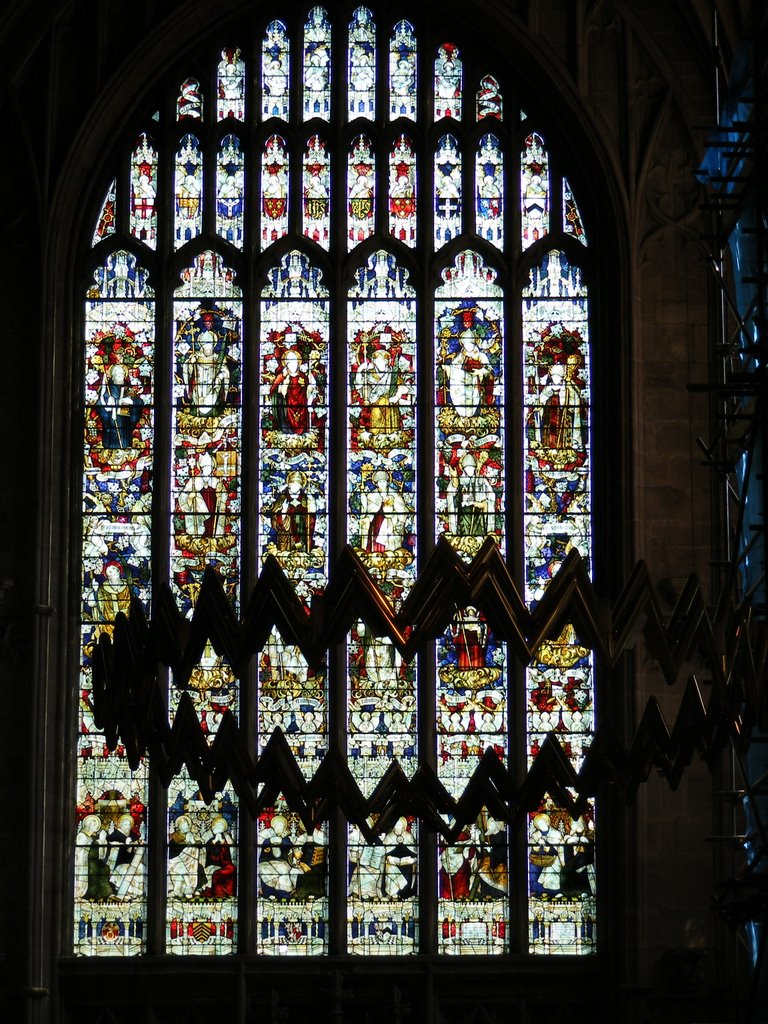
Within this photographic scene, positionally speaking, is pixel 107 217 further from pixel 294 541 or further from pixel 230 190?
pixel 294 541

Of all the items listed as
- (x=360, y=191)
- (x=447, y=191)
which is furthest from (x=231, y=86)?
(x=447, y=191)

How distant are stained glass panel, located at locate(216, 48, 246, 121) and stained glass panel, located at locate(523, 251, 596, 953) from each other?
3.02 metres

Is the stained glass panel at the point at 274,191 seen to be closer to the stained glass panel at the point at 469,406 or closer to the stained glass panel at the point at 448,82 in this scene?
the stained glass panel at the point at 448,82

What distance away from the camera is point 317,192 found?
20312 mm

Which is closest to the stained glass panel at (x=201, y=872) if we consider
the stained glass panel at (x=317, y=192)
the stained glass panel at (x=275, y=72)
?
the stained glass panel at (x=317, y=192)

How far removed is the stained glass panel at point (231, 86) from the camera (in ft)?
67.2

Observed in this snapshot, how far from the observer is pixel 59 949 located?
18500mm

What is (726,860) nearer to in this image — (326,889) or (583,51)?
(326,889)

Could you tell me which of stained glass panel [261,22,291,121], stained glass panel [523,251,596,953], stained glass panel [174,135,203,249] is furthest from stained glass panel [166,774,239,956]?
stained glass panel [261,22,291,121]

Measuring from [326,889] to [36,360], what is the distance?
5.07 metres

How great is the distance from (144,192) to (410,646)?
7.56m

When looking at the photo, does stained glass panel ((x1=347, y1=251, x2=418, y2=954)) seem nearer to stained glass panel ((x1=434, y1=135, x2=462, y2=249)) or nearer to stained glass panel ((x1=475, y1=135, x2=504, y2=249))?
stained glass panel ((x1=434, y1=135, x2=462, y2=249))

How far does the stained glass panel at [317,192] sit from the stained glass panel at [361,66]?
438 millimetres

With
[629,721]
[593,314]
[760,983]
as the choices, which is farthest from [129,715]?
[593,314]
